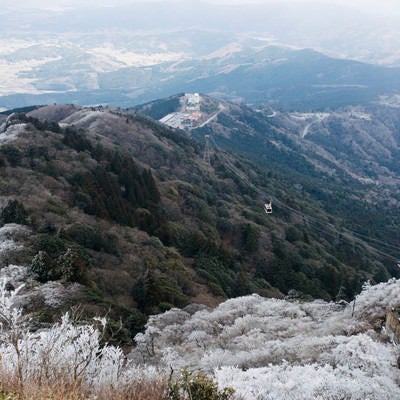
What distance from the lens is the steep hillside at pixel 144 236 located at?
31.3 m

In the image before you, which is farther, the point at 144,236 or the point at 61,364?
the point at 144,236

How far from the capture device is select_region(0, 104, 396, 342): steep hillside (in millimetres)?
31341

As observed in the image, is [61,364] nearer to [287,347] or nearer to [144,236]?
[287,347]

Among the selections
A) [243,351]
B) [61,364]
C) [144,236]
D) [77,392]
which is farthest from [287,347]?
[144,236]

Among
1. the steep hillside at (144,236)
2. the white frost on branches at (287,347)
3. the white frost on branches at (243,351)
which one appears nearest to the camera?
the white frost on branches at (243,351)

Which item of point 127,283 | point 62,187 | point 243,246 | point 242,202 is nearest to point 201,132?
point 242,202

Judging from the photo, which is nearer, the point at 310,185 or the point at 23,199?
the point at 23,199

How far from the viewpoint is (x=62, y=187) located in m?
50.2

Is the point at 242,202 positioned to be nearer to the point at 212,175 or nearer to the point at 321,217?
the point at 212,175

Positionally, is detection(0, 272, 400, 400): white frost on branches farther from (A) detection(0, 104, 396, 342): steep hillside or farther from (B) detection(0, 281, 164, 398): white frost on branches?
(A) detection(0, 104, 396, 342): steep hillside

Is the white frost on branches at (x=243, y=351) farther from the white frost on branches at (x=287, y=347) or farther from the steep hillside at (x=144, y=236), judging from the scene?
the steep hillside at (x=144, y=236)

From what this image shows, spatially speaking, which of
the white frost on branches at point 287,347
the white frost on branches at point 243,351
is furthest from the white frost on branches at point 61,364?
the white frost on branches at point 287,347

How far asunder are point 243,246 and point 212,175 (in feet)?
115

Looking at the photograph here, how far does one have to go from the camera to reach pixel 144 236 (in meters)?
47.1
